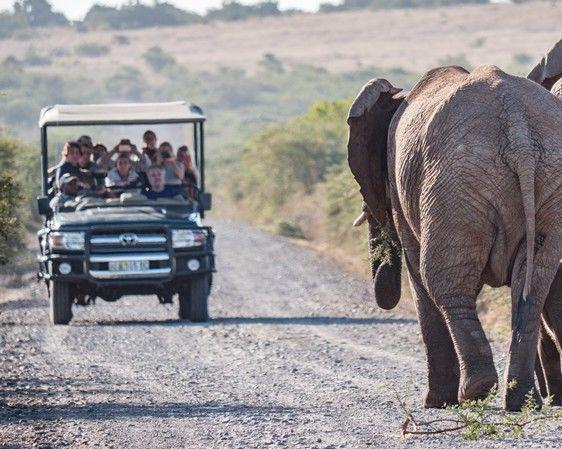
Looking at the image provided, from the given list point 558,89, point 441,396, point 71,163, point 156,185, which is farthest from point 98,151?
point 441,396

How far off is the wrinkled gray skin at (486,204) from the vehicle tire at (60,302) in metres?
9.76

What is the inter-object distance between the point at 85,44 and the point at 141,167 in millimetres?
119954

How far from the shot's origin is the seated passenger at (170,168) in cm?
2039

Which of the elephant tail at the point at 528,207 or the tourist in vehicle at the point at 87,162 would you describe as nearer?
the elephant tail at the point at 528,207

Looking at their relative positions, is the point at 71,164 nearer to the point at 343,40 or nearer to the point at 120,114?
the point at 120,114

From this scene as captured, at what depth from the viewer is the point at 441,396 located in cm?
1093

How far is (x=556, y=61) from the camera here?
464 inches

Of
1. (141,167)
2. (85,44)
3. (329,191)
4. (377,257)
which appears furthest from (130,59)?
(377,257)

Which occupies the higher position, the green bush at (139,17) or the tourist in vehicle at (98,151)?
the tourist in vehicle at (98,151)

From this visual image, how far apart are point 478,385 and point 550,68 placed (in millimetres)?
2960

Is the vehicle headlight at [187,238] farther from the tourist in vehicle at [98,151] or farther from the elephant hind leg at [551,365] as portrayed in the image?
the elephant hind leg at [551,365]

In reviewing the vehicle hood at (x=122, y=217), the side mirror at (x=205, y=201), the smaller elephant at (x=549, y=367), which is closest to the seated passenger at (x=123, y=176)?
the vehicle hood at (x=122, y=217)

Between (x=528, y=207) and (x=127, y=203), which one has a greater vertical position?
(x=528, y=207)

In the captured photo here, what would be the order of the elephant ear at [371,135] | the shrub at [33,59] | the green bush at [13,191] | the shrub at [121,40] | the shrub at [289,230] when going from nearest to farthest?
the elephant ear at [371,135] → the green bush at [13,191] → the shrub at [289,230] → the shrub at [33,59] → the shrub at [121,40]
